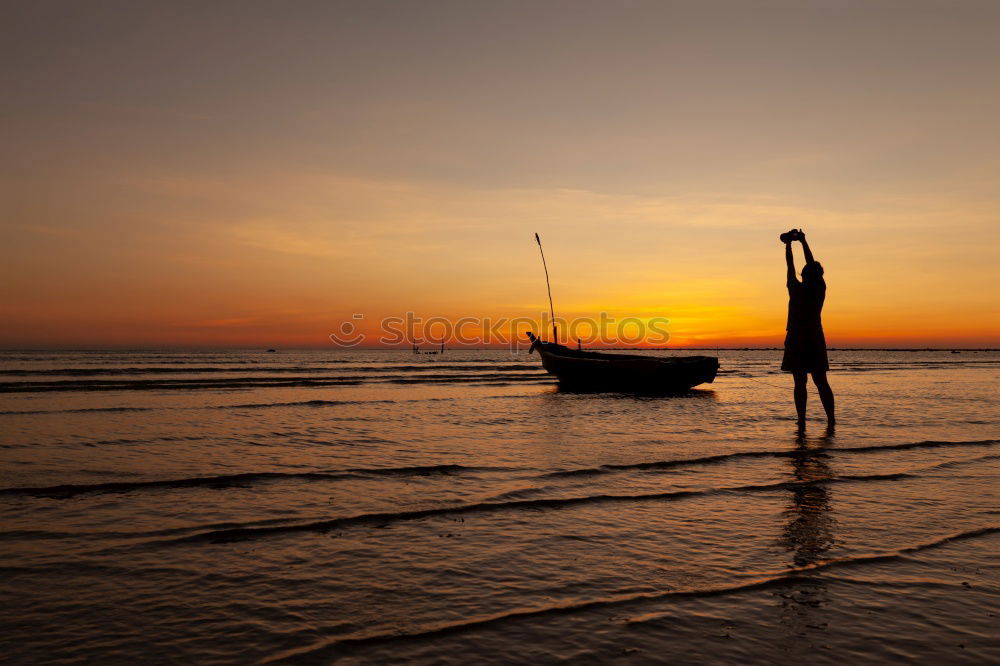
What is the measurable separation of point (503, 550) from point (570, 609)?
124cm

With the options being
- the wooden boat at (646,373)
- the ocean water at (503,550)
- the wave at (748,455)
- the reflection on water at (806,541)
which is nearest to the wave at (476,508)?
the ocean water at (503,550)

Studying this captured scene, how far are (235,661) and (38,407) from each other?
19.2 meters

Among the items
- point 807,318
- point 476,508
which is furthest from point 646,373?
point 476,508

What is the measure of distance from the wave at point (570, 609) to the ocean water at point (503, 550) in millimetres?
16

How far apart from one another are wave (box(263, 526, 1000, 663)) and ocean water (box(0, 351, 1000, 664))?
16mm

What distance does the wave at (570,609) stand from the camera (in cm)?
316

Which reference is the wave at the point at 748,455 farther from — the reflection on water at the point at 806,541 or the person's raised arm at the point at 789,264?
the person's raised arm at the point at 789,264

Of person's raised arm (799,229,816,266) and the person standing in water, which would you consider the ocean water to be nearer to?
the person standing in water

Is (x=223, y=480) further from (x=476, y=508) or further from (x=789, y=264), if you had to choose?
(x=789, y=264)

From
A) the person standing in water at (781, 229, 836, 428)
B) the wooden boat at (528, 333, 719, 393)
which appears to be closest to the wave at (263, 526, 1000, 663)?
the person standing in water at (781, 229, 836, 428)

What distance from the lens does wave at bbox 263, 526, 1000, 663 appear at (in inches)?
124

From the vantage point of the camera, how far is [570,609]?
12.1 ft

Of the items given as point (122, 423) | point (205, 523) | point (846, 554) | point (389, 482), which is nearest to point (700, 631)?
point (846, 554)

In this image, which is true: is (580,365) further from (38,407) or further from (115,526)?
(115,526)
